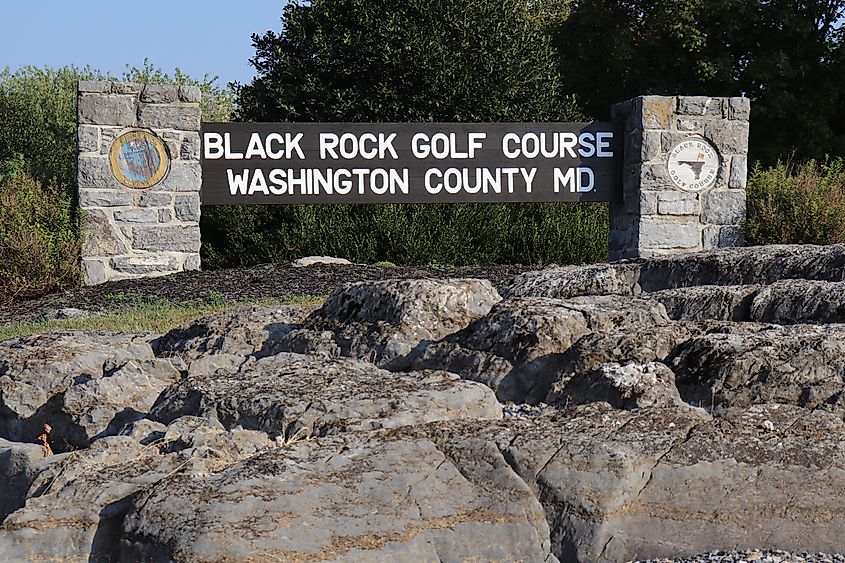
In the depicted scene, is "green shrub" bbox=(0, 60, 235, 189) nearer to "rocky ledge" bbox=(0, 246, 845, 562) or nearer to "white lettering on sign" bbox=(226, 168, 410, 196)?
"white lettering on sign" bbox=(226, 168, 410, 196)

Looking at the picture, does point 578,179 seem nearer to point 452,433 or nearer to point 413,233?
point 413,233

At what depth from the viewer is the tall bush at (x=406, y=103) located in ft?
43.0

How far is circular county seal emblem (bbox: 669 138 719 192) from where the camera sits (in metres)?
11.5

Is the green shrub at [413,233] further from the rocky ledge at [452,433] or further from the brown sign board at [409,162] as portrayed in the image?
the rocky ledge at [452,433]

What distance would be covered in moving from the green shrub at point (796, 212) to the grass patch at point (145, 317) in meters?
5.61

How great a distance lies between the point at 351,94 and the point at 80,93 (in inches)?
144

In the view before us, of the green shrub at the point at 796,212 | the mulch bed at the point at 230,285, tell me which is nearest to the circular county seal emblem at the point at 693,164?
the green shrub at the point at 796,212

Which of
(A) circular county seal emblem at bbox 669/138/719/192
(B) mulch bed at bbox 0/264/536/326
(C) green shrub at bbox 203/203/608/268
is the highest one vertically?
(A) circular county seal emblem at bbox 669/138/719/192

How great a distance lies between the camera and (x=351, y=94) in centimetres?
1314

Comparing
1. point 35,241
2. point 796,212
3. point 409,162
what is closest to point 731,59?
point 796,212

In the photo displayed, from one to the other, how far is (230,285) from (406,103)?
4448mm

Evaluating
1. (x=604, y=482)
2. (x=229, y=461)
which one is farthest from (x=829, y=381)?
(x=229, y=461)

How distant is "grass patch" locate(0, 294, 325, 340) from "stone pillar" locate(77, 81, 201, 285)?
4.34 ft

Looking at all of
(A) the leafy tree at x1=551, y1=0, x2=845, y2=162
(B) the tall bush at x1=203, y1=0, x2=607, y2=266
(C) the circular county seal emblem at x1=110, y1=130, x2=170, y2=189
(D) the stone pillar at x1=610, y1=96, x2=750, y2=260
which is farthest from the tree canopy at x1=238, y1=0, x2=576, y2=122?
(A) the leafy tree at x1=551, y1=0, x2=845, y2=162
